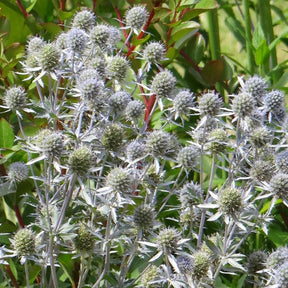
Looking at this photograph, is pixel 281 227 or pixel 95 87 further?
pixel 281 227

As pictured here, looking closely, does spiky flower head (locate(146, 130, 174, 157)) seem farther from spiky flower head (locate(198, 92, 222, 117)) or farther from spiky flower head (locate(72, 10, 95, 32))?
spiky flower head (locate(72, 10, 95, 32))

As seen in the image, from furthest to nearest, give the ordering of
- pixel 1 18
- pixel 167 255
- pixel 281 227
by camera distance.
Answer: pixel 281 227 → pixel 1 18 → pixel 167 255

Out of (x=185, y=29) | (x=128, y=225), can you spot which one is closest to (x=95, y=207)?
(x=128, y=225)

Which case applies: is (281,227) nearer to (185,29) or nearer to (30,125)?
(185,29)

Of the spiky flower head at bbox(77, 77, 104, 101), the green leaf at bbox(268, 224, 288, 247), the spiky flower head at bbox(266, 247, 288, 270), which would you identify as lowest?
the green leaf at bbox(268, 224, 288, 247)

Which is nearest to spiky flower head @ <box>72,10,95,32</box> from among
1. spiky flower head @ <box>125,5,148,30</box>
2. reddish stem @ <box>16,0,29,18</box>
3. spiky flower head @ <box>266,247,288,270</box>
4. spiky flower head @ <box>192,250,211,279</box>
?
spiky flower head @ <box>125,5,148,30</box>

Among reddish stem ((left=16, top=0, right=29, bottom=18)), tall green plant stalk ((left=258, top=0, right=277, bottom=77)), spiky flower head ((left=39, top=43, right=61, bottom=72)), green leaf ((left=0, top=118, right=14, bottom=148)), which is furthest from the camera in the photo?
tall green plant stalk ((left=258, top=0, right=277, bottom=77))

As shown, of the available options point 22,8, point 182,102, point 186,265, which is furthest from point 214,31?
point 186,265
